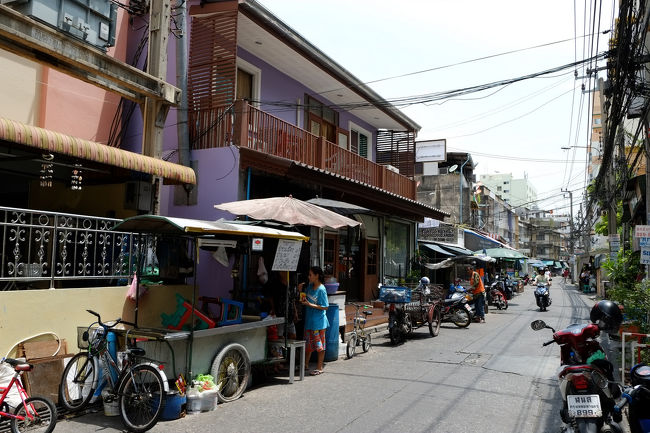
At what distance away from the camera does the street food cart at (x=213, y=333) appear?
6.14 metres

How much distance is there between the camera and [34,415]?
496cm

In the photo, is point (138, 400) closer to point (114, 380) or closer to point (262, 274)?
point (114, 380)

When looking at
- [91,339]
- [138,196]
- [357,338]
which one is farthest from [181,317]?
[357,338]

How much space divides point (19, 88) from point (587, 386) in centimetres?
1121

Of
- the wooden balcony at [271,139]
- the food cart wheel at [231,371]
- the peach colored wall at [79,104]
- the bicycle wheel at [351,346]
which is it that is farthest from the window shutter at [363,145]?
the food cart wheel at [231,371]

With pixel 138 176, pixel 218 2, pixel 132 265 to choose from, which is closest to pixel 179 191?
pixel 138 176

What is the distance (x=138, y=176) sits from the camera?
10.5 meters

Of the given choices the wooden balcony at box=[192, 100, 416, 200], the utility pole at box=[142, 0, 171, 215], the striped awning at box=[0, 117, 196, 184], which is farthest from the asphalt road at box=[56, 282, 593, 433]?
the wooden balcony at box=[192, 100, 416, 200]

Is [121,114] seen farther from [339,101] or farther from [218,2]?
[339,101]

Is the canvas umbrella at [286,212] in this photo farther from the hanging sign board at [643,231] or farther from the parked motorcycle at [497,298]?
the parked motorcycle at [497,298]

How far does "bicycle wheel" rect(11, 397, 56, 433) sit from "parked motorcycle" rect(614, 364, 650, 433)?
553 cm

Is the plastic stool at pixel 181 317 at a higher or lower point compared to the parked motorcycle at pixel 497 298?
higher

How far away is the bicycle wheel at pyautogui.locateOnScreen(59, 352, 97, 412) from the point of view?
235 inches

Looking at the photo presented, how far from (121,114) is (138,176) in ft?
8.80
